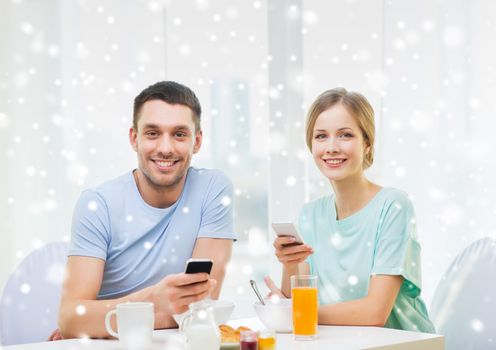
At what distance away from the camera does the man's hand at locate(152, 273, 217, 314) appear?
59.0 inches

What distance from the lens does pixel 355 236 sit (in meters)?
1.92

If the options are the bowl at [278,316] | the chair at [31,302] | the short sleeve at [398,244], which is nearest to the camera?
the bowl at [278,316]

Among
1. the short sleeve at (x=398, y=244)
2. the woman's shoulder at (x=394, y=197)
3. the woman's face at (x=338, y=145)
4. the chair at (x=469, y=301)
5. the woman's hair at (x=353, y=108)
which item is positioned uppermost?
the woman's hair at (x=353, y=108)

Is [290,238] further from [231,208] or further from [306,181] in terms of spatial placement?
[306,181]

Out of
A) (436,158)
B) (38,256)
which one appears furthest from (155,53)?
(436,158)

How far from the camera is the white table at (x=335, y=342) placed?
4.64 ft

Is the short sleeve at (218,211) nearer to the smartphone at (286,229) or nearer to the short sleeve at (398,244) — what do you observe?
the smartphone at (286,229)

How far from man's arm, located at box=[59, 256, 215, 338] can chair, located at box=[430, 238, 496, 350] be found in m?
0.82

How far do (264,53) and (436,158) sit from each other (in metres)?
0.79

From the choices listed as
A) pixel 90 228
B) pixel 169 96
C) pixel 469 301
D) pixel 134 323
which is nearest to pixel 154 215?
pixel 90 228

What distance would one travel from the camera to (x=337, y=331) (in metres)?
1.60

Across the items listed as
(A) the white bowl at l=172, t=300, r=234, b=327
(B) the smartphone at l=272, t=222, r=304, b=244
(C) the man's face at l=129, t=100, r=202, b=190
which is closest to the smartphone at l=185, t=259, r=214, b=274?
(A) the white bowl at l=172, t=300, r=234, b=327

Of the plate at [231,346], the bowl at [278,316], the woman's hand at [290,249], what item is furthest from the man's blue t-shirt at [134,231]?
the plate at [231,346]

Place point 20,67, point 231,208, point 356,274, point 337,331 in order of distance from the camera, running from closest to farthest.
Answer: point 337,331 < point 356,274 < point 231,208 < point 20,67
